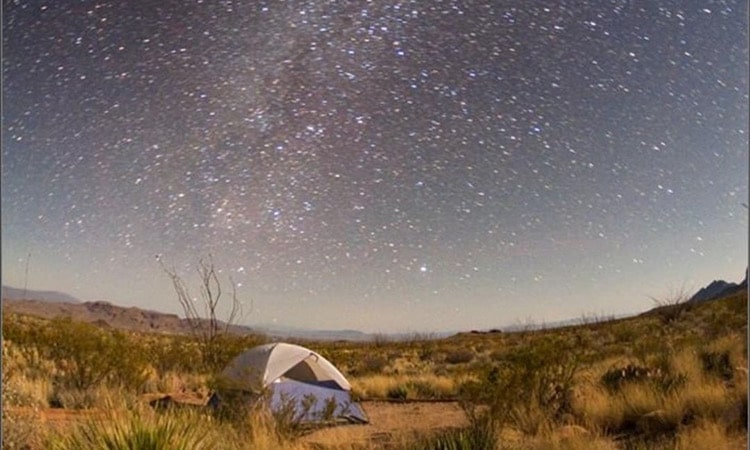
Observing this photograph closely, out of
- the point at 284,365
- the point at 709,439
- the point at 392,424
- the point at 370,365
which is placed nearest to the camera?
the point at 709,439

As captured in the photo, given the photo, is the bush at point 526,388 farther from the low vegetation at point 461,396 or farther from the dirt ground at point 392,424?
the dirt ground at point 392,424

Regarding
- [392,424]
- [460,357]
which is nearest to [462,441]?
[392,424]

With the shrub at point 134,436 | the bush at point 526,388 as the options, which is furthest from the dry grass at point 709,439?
the shrub at point 134,436

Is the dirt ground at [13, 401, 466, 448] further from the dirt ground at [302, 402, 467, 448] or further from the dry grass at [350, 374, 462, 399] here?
the dry grass at [350, 374, 462, 399]

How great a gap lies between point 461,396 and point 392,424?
48.4 inches

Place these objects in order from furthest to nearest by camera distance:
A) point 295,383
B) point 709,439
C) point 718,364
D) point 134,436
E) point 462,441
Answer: point 295,383 → point 718,364 → point 709,439 → point 462,441 → point 134,436

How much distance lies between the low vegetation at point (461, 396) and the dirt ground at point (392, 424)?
0.24 metres

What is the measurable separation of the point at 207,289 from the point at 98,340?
137 inches

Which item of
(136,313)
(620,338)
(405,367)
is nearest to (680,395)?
(405,367)

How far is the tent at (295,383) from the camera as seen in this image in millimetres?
10977

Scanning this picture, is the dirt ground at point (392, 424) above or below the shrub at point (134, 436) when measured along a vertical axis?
below

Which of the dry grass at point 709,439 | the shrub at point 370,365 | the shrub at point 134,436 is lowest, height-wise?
the shrub at point 370,365

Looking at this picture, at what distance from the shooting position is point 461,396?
1154 centimetres

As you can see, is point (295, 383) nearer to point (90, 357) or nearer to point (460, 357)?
point (90, 357)
